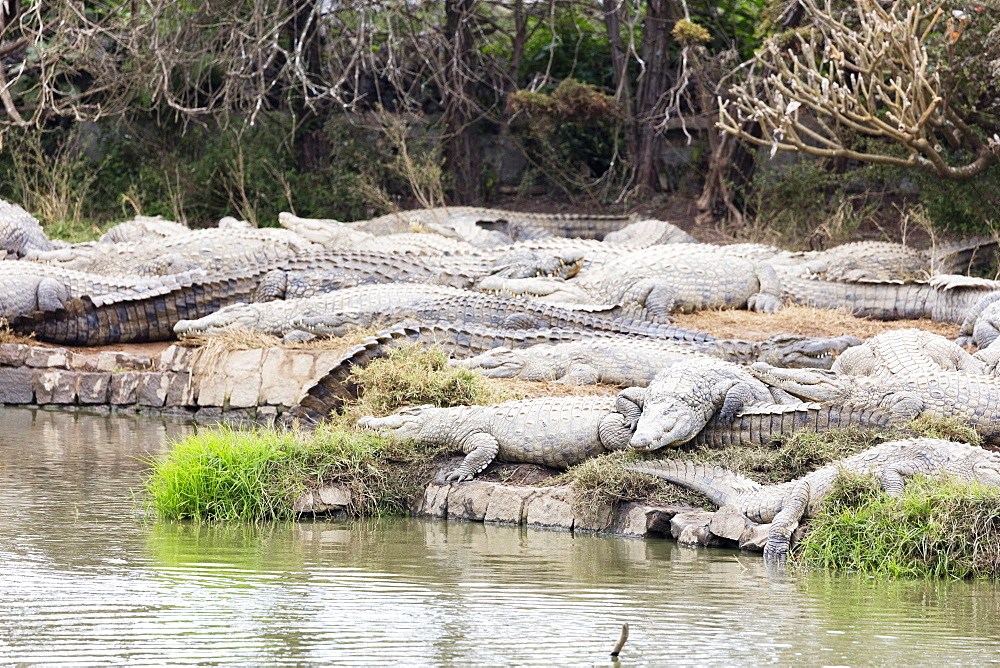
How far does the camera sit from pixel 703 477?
6230 mm

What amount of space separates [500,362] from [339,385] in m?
1.17

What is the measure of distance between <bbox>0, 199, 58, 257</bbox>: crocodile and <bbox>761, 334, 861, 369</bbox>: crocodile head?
355 inches

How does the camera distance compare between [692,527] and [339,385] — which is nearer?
[692,527]

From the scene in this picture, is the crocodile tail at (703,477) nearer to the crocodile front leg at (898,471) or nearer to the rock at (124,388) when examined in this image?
the crocodile front leg at (898,471)

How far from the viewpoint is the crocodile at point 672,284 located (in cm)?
1152

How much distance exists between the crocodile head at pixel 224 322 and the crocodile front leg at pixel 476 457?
4202 millimetres

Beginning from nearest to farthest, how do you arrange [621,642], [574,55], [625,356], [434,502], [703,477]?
[621,642] < [703,477] < [434,502] < [625,356] < [574,55]

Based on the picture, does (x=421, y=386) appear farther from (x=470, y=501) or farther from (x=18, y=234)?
(x=18, y=234)

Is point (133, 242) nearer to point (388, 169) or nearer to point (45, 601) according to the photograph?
point (388, 169)

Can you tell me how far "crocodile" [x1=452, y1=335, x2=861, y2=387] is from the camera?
8617mm

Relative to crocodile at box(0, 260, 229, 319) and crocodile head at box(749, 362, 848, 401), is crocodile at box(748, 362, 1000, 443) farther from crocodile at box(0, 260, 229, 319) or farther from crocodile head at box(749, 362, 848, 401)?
crocodile at box(0, 260, 229, 319)

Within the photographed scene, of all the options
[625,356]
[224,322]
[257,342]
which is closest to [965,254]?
[625,356]

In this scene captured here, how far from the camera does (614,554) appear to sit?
568 cm

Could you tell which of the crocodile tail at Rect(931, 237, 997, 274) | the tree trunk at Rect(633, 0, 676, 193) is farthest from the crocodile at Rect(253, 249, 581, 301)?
the tree trunk at Rect(633, 0, 676, 193)
